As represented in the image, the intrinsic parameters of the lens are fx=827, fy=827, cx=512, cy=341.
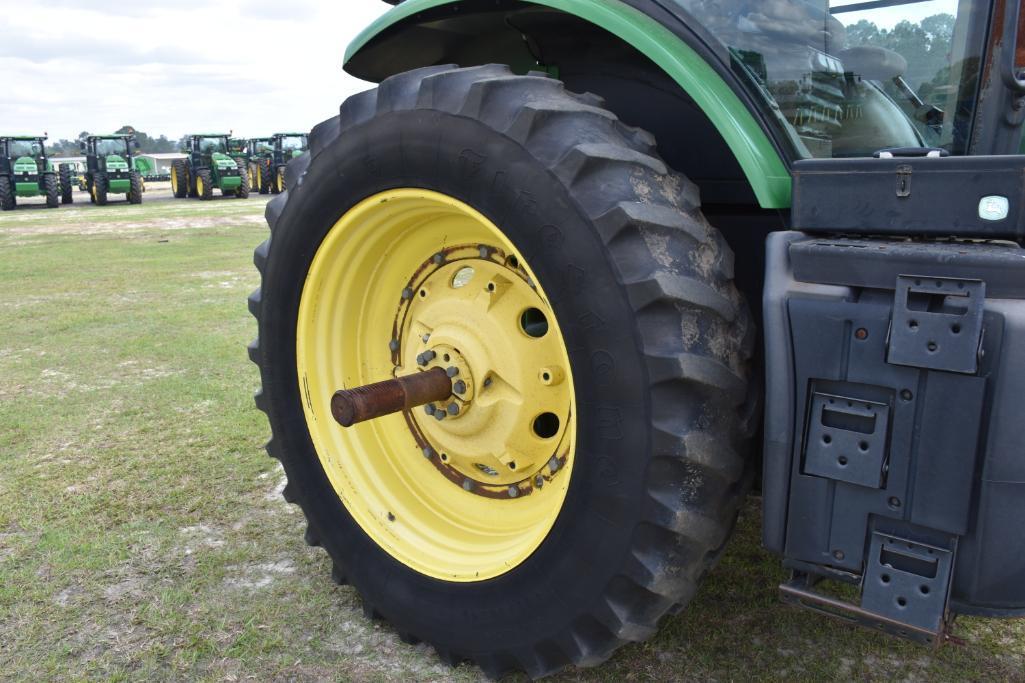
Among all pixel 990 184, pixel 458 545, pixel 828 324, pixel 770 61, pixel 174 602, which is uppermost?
pixel 770 61

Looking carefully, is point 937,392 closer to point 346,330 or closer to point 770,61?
point 770,61

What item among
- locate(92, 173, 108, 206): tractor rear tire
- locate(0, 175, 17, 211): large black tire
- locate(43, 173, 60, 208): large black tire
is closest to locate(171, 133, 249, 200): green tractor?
locate(92, 173, 108, 206): tractor rear tire

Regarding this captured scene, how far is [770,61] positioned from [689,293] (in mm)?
595

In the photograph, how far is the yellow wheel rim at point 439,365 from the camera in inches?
78.5

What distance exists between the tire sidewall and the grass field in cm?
21

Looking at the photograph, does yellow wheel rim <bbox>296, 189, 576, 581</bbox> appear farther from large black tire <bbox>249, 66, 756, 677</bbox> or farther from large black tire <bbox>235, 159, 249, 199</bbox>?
large black tire <bbox>235, 159, 249, 199</bbox>

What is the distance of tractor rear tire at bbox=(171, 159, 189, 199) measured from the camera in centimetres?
2471

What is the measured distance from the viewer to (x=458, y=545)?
2104 millimetres

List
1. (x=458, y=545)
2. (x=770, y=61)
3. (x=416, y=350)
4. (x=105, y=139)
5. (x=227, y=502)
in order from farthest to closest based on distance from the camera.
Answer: (x=105, y=139) < (x=227, y=502) < (x=416, y=350) < (x=458, y=545) < (x=770, y=61)

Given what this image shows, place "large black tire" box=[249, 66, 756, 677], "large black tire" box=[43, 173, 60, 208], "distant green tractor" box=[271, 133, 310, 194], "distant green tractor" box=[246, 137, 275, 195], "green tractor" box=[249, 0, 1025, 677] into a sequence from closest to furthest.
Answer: "green tractor" box=[249, 0, 1025, 677]
"large black tire" box=[249, 66, 756, 677]
"large black tire" box=[43, 173, 60, 208]
"distant green tractor" box=[271, 133, 310, 194]
"distant green tractor" box=[246, 137, 275, 195]

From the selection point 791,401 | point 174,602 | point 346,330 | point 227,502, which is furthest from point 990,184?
point 227,502

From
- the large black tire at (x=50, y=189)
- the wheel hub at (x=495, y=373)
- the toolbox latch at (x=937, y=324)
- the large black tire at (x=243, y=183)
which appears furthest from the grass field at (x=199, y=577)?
the large black tire at (x=243, y=183)

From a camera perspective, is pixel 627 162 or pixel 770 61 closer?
pixel 627 162

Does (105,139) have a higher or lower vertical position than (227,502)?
higher
